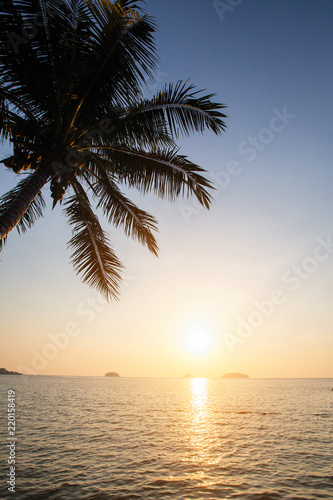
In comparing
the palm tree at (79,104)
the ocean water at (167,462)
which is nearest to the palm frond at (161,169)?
the palm tree at (79,104)

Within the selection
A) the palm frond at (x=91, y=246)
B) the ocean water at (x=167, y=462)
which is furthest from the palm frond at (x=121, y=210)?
the ocean water at (x=167, y=462)

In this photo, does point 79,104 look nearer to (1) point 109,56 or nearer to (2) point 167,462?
(1) point 109,56

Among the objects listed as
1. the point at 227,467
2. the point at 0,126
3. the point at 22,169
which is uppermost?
the point at 0,126

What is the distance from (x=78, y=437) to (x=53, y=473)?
212 inches

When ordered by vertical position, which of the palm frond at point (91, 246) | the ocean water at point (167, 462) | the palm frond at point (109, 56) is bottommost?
the ocean water at point (167, 462)

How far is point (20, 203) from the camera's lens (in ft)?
18.0

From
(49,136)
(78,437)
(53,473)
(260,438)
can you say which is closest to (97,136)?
(49,136)

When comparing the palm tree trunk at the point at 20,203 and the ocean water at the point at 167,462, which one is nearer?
the palm tree trunk at the point at 20,203

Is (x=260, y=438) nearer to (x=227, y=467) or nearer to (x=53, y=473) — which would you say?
(x=227, y=467)

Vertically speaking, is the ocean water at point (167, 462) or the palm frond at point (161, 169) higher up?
the palm frond at point (161, 169)

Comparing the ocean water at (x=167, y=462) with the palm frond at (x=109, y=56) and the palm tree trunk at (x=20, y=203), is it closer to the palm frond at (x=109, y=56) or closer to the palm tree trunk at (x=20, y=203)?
the palm tree trunk at (x=20, y=203)

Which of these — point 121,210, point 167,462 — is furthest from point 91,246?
point 167,462

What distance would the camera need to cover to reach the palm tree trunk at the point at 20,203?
5.16m

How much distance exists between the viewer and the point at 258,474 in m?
7.84
